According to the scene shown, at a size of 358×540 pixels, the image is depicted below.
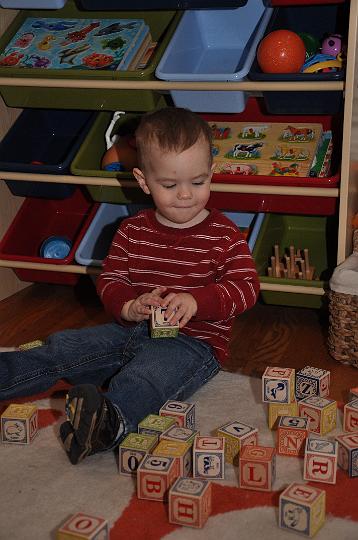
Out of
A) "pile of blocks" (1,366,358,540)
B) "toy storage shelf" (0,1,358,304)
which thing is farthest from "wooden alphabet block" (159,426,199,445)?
"toy storage shelf" (0,1,358,304)

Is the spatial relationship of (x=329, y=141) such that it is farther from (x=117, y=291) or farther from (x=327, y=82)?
(x=117, y=291)

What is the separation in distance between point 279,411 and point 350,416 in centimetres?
12

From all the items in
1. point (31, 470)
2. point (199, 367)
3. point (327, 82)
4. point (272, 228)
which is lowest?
point (272, 228)

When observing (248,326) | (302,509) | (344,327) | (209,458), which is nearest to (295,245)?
(248,326)

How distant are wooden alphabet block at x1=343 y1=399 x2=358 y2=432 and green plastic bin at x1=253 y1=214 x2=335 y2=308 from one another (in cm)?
50

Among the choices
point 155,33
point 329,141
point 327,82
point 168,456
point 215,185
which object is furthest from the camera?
point 155,33

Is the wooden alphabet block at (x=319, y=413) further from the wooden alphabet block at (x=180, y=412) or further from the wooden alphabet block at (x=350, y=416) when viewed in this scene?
the wooden alphabet block at (x=180, y=412)

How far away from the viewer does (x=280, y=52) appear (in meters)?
1.72

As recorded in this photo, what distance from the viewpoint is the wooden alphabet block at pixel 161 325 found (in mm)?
1398

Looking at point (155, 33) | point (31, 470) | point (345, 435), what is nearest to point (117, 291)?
point (31, 470)

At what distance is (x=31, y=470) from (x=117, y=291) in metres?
0.39

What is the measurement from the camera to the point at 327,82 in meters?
1.67

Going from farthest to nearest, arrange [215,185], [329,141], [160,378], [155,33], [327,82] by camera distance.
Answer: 1. [155,33]
2. [329,141]
3. [215,185]
4. [327,82]
5. [160,378]

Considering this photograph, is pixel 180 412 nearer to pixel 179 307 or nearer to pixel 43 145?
pixel 179 307
